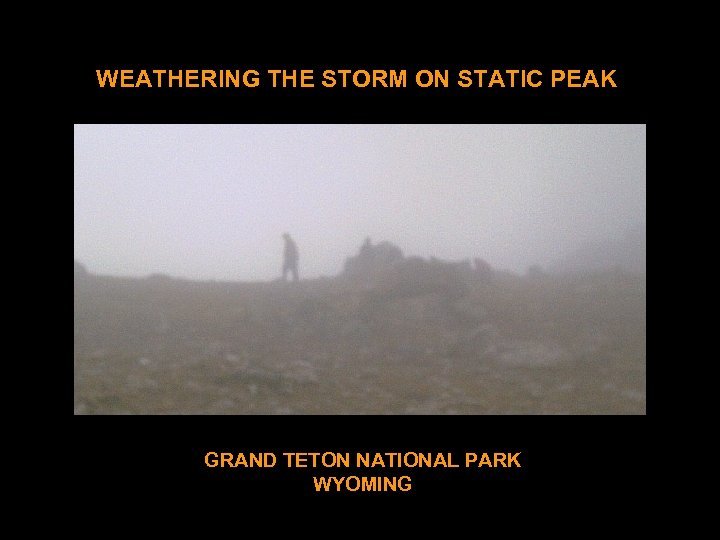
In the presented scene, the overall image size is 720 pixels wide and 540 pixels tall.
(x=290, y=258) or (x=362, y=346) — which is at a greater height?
(x=290, y=258)

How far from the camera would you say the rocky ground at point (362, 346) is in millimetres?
14289

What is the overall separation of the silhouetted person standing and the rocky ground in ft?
3.75

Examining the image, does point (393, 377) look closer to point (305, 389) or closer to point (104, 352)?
point (305, 389)

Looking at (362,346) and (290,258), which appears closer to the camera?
(362,346)

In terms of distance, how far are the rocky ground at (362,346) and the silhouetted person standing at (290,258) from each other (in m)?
1.14

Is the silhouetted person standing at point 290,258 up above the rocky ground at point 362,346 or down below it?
above

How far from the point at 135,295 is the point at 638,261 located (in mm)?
57802

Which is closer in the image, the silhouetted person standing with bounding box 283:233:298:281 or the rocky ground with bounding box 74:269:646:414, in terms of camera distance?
the rocky ground with bounding box 74:269:646:414

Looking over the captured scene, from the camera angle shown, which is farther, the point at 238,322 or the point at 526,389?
the point at 238,322

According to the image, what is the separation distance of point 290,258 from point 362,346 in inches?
442

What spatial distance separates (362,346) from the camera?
21672 millimetres

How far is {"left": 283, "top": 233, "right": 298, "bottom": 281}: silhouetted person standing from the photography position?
29.8 meters
